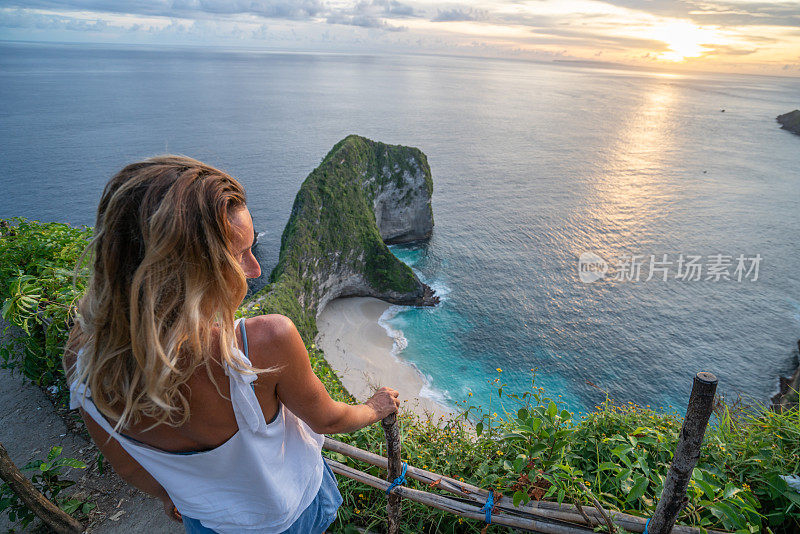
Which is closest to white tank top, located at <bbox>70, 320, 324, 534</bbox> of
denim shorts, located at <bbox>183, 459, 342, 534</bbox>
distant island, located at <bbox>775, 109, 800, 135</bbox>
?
denim shorts, located at <bbox>183, 459, 342, 534</bbox>

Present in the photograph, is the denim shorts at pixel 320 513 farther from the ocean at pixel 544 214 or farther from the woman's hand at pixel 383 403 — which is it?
the ocean at pixel 544 214

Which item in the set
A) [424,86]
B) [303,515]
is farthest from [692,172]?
[424,86]

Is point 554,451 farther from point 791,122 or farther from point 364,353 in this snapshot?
point 791,122

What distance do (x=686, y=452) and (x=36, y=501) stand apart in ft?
18.8

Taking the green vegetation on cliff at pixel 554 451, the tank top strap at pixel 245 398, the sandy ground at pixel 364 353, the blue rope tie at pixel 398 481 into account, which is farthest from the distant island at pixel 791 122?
the tank top strap at pixel 245 398

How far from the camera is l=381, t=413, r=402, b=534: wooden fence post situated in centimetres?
379

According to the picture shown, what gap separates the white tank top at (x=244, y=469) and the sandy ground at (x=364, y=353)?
23.0m

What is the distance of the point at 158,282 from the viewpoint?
4.96 feet

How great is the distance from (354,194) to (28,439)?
3352 cm

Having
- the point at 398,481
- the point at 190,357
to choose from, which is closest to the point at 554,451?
the point at 398,481

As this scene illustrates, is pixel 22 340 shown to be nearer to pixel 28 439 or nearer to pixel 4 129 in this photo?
pixel 28 439

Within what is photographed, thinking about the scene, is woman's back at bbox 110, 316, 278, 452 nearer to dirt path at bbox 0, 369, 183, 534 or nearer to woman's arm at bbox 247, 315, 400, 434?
woman's arm at bbox 247, 315, 400, 434

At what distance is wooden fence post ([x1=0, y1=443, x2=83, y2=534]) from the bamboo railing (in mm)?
2781

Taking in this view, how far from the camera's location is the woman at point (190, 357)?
5.01ft
